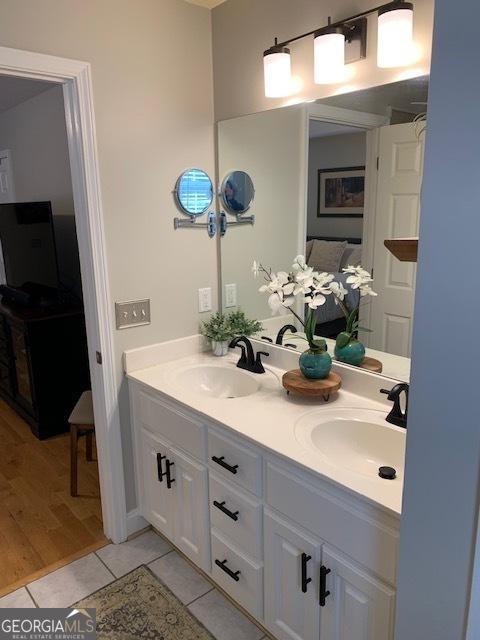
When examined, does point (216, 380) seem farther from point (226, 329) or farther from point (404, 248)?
point (404, 248)

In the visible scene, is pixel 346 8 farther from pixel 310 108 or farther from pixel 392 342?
pixel 392 342

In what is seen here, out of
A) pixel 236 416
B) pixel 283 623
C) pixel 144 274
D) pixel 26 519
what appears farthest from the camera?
pixel 26 519

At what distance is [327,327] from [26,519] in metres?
1.90

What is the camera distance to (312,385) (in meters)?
1.82

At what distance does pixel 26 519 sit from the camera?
2539 mm

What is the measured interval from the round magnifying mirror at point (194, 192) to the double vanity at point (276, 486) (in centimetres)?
69

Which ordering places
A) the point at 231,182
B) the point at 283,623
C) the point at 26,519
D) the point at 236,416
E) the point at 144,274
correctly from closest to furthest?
the point at 283,623 → the point at 236,416 → the point at 144,274 → the point at 231,182 → the point at 26,519

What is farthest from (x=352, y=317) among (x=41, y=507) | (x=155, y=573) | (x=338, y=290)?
(x=41, y=507)

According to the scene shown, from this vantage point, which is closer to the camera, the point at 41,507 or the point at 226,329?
the point at 226,329

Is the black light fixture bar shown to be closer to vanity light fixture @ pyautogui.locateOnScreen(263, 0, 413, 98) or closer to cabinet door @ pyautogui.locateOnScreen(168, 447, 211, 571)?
vanity light fixture @ pyautogui.locateOnScreen(263, 0, 413, 98)

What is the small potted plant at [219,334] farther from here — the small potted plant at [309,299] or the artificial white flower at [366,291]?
the artificial white flower at [366,291]

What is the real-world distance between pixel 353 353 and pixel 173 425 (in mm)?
800

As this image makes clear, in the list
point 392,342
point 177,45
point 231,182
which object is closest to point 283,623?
point 392,342

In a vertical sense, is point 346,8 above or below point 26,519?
above
